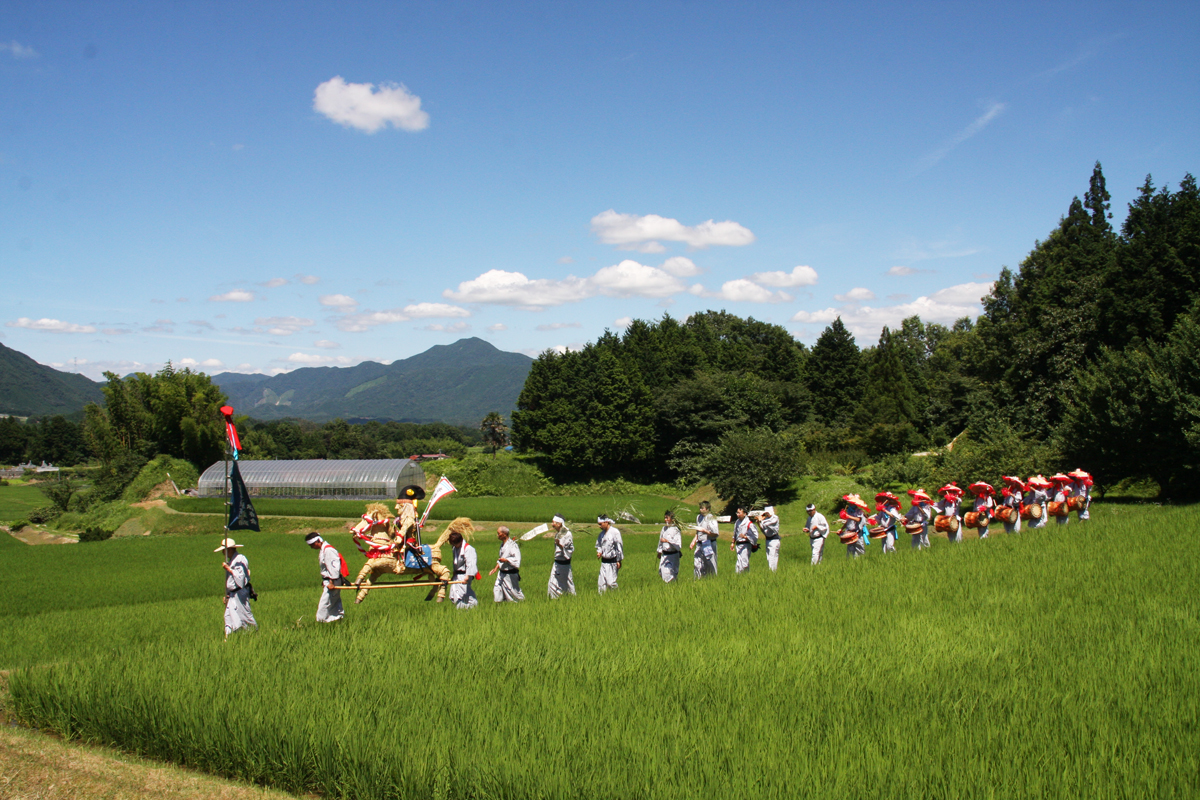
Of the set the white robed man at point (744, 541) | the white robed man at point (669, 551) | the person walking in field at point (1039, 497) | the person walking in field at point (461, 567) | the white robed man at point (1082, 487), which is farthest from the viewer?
the white robed man at point (1082, 487)

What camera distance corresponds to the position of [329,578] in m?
11.7

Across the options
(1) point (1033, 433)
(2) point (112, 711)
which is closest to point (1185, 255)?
(1) point (1033, 433)

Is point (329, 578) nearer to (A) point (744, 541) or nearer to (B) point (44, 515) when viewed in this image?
(A) point (744, 541)

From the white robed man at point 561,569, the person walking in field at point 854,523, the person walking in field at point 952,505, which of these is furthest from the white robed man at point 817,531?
the white robed man at point 561,569

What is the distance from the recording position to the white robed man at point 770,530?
17.2m

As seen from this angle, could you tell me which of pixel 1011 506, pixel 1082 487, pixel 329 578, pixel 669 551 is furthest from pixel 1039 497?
pixel 329 578

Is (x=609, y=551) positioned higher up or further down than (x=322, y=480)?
higher up

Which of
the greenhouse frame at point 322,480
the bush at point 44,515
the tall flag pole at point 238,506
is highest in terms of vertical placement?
the tall flag pole at point 238,506

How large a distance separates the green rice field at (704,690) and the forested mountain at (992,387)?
1736 centimetres

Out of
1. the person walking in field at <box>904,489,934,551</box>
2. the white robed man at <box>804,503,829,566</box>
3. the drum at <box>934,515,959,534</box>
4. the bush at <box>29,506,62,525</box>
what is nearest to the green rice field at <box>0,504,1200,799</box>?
the white robed man at <box>804,503,829,566</box>

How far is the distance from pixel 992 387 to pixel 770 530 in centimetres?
3551

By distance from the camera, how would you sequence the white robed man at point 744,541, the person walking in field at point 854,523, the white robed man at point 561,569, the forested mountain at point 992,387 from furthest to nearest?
1. the forested mountain at point 992,387
2. the person walking in field at point 854,523
3. the white robed man at point 744,541
4. the white robed man at point 561,569

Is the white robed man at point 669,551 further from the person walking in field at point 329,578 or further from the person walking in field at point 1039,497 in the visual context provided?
the person walking in field at point 1039,497

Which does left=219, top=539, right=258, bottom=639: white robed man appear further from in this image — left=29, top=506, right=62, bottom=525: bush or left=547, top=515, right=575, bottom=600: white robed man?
left=29, top=506, right=62, bottom=525: bush
